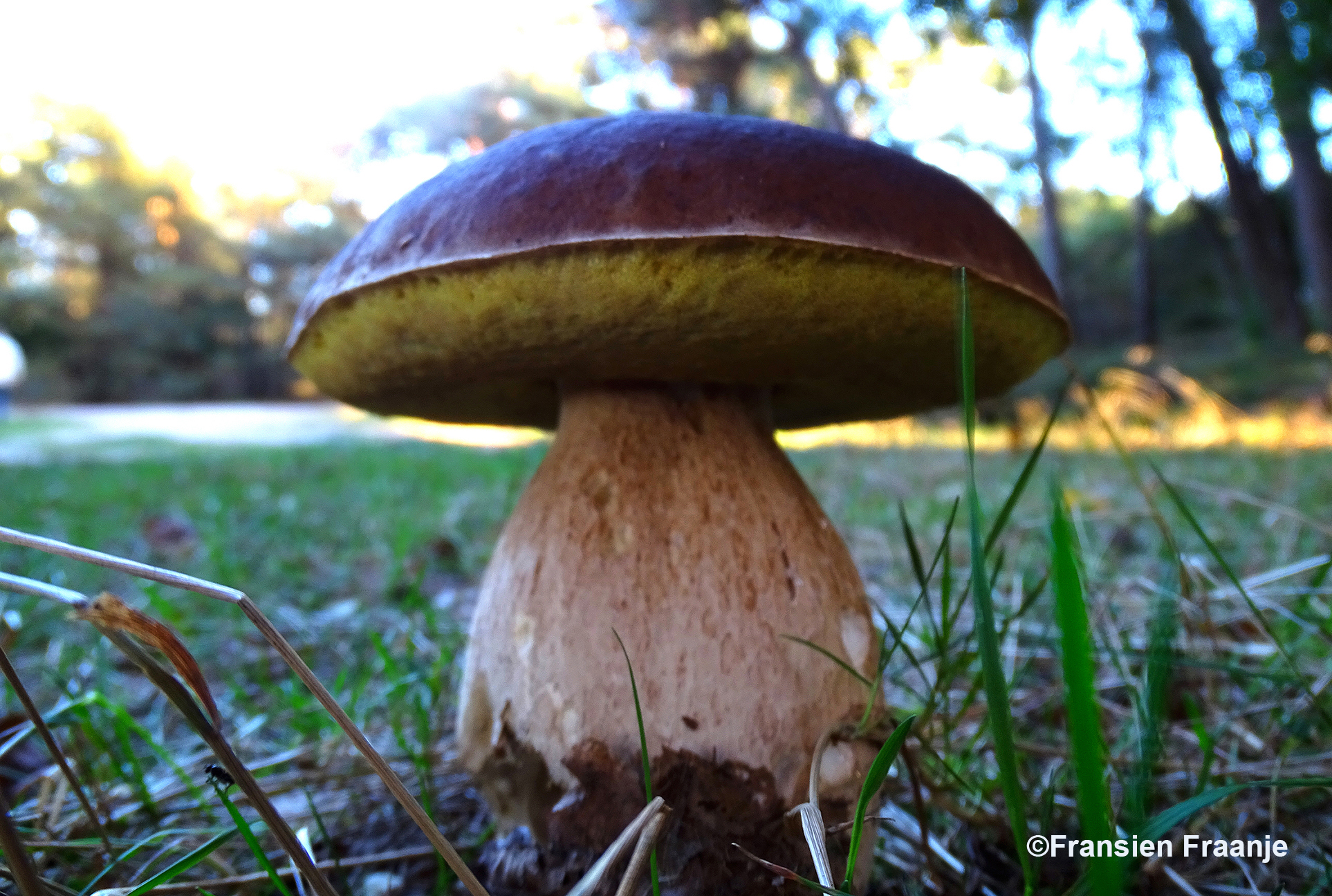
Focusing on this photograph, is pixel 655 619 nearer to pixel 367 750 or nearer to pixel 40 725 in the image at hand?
pixel 367 750

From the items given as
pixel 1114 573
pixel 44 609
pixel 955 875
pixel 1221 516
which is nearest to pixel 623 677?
pixel 955 875

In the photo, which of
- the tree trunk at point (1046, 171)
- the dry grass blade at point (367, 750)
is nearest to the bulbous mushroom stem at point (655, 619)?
the dry grass blade at point (367, 750)

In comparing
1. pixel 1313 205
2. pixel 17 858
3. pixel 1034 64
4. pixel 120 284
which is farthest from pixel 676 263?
pixel 120 284

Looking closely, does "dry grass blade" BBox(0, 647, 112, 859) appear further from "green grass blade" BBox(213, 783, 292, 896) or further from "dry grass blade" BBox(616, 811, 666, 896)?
"dry grass blade" BBox(616, 811, 666, 896)

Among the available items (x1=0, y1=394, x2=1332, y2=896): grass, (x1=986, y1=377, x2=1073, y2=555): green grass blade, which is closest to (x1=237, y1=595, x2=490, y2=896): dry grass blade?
(x1=0, y1=394, x2=1332, y2=896): grass

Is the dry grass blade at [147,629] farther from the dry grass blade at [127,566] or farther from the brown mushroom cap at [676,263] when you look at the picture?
the brown mushroom cap at [676,263]

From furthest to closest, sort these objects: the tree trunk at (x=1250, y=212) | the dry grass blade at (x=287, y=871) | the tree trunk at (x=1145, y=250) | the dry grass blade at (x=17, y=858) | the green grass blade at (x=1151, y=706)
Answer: the tree trunk at (x=1145, y=250)
the tree trunk at (x=1250, y=212)
the dry grass blade at (x=287, y=871)
the green grass blade at (x=1151, y=706)
the dry grass blade at (x=17, y=858)
